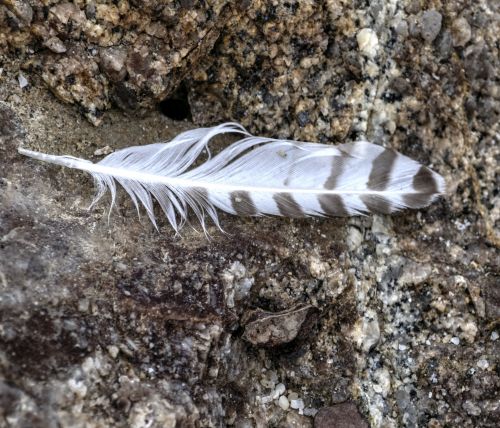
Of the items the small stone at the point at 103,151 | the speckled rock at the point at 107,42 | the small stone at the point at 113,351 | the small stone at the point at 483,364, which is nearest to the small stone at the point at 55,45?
the speckled rock at the point at 107,42

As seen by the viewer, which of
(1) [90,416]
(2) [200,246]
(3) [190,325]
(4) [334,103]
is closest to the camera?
(1) [90,416]

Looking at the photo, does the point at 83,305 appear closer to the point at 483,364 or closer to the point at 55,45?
the point at 55,45

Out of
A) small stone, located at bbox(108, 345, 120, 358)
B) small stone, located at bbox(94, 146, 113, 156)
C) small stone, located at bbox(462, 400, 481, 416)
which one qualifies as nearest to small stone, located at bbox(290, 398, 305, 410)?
small stone, located at bbox(462, 400, 481, 416)

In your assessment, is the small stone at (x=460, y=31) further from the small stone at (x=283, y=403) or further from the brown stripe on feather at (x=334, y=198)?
the small stone at (x=283, y=403)

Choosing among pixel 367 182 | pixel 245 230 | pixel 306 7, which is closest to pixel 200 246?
pixel 245 230

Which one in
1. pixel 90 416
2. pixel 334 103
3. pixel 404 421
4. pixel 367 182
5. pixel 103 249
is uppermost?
pixel 334 103

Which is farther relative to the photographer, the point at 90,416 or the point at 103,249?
the point at 103,249

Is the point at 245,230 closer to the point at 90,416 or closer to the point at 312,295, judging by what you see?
the point at 312,295
